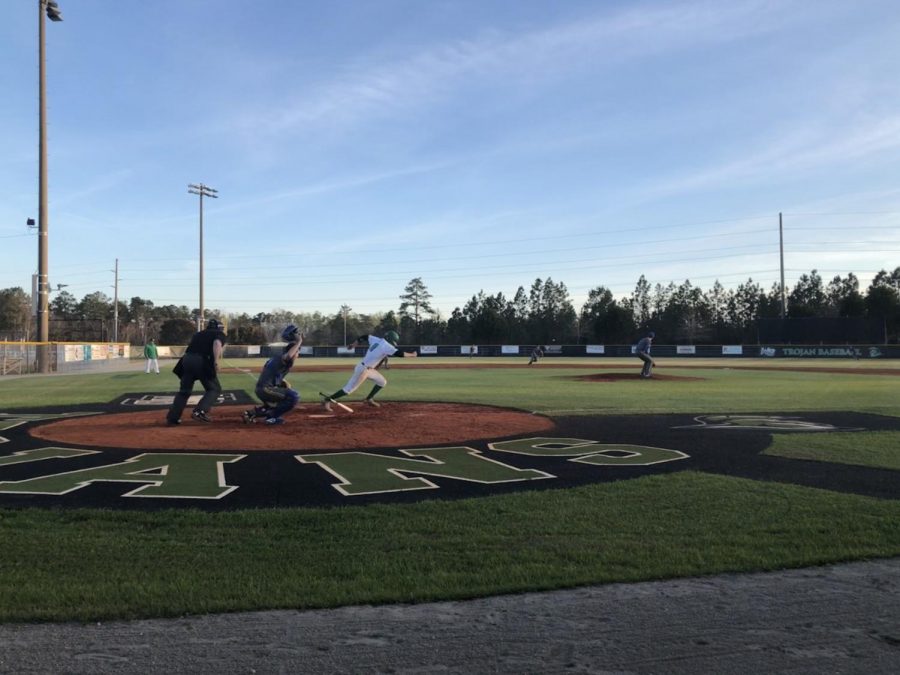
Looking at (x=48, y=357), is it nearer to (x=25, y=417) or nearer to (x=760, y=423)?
(x=25, y=417)

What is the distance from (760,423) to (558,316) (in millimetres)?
94149

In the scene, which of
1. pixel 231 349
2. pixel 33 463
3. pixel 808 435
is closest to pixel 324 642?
pixel 33 463

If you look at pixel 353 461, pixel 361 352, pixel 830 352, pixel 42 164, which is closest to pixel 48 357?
pixel 42 164

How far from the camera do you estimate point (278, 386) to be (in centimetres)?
1264

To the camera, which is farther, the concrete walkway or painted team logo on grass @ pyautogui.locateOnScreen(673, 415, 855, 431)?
painted team logo on grass @ pyautogui.locateOnScreen(673, 415, 855, 431)

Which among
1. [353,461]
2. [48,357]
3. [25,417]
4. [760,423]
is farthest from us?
[48,357]

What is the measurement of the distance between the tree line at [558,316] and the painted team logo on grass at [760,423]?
228ft

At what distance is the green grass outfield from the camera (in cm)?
429

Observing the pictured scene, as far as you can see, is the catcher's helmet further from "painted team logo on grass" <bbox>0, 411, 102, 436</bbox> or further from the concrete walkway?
the concrete walkway

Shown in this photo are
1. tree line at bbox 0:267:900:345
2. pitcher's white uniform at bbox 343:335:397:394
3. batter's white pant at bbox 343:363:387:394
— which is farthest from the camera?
tree line at bbox 0:267:900:345

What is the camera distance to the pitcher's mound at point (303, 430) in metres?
10.5

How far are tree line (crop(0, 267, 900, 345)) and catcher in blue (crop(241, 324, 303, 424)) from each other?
6984cm

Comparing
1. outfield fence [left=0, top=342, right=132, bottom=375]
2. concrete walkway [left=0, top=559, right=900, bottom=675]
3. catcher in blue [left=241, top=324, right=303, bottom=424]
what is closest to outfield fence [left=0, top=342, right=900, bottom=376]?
outfield fence [left=0, top=342, right=132, bottom=375]

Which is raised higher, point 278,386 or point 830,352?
point 830,352
